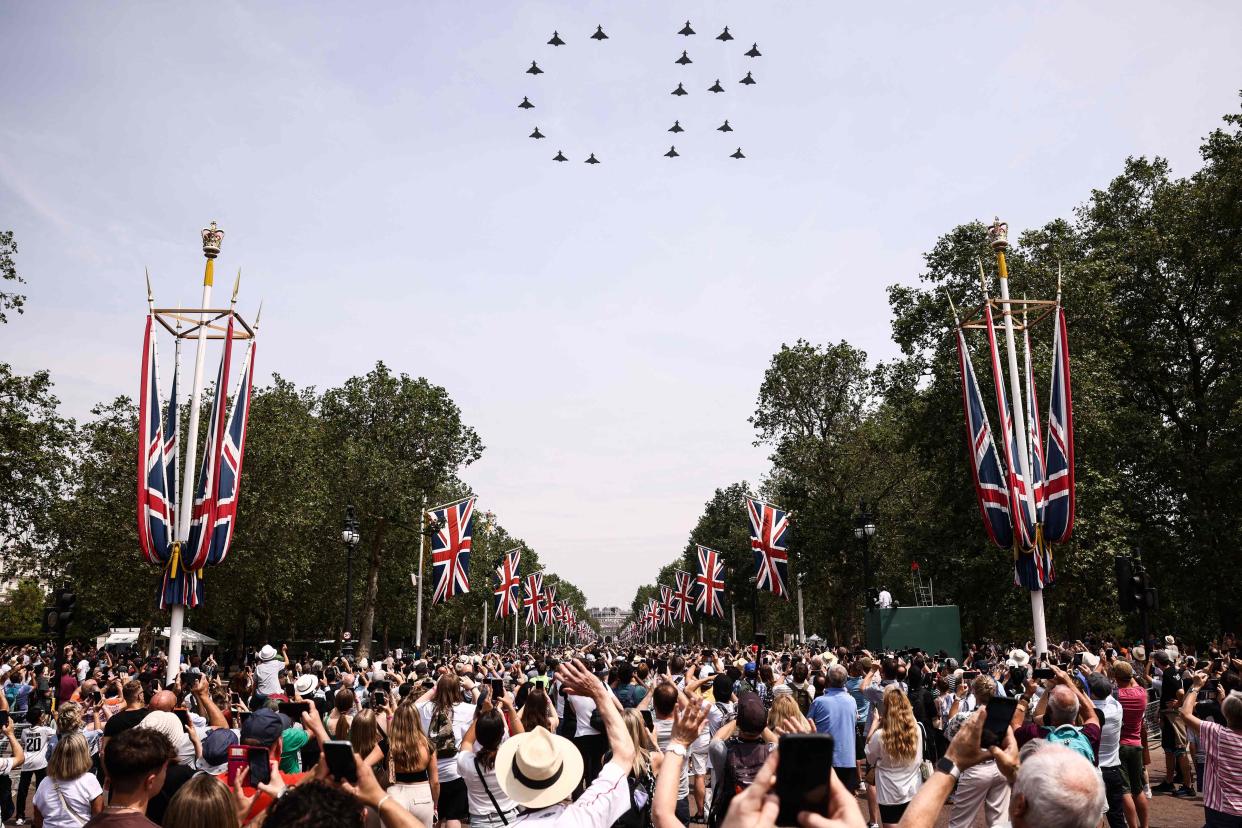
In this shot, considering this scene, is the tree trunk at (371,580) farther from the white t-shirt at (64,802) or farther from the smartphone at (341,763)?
the smartphone at (341,763)

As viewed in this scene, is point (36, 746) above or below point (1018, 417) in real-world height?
below

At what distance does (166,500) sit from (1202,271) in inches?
1400

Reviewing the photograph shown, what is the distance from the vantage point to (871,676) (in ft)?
44.2

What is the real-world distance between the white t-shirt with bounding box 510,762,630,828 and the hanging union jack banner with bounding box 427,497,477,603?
27.6 m

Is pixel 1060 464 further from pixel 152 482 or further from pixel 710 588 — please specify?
pixel 710 588

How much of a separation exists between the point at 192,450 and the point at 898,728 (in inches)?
720

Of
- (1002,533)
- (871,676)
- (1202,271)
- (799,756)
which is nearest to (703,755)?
(871,676)

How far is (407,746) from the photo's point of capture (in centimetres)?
655

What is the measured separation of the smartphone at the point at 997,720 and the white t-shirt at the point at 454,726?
518cm

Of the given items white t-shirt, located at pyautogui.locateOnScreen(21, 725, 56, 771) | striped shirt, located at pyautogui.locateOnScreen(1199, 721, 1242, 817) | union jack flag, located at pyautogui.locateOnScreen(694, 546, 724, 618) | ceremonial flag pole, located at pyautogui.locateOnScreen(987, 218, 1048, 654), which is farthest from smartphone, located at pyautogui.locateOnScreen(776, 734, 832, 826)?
union jack flag, located at pyautogui.locateOnScreen(694, 546, 724, 618)

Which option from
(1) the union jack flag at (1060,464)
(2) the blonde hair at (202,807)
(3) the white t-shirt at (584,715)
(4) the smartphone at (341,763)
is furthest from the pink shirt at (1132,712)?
(1) the union jack flag at (1060,464)

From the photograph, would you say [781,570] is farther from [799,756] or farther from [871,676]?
[799,756]

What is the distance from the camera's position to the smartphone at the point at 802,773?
2.33 meters

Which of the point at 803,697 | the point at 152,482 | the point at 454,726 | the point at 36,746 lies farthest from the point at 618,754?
the point at 152,482
